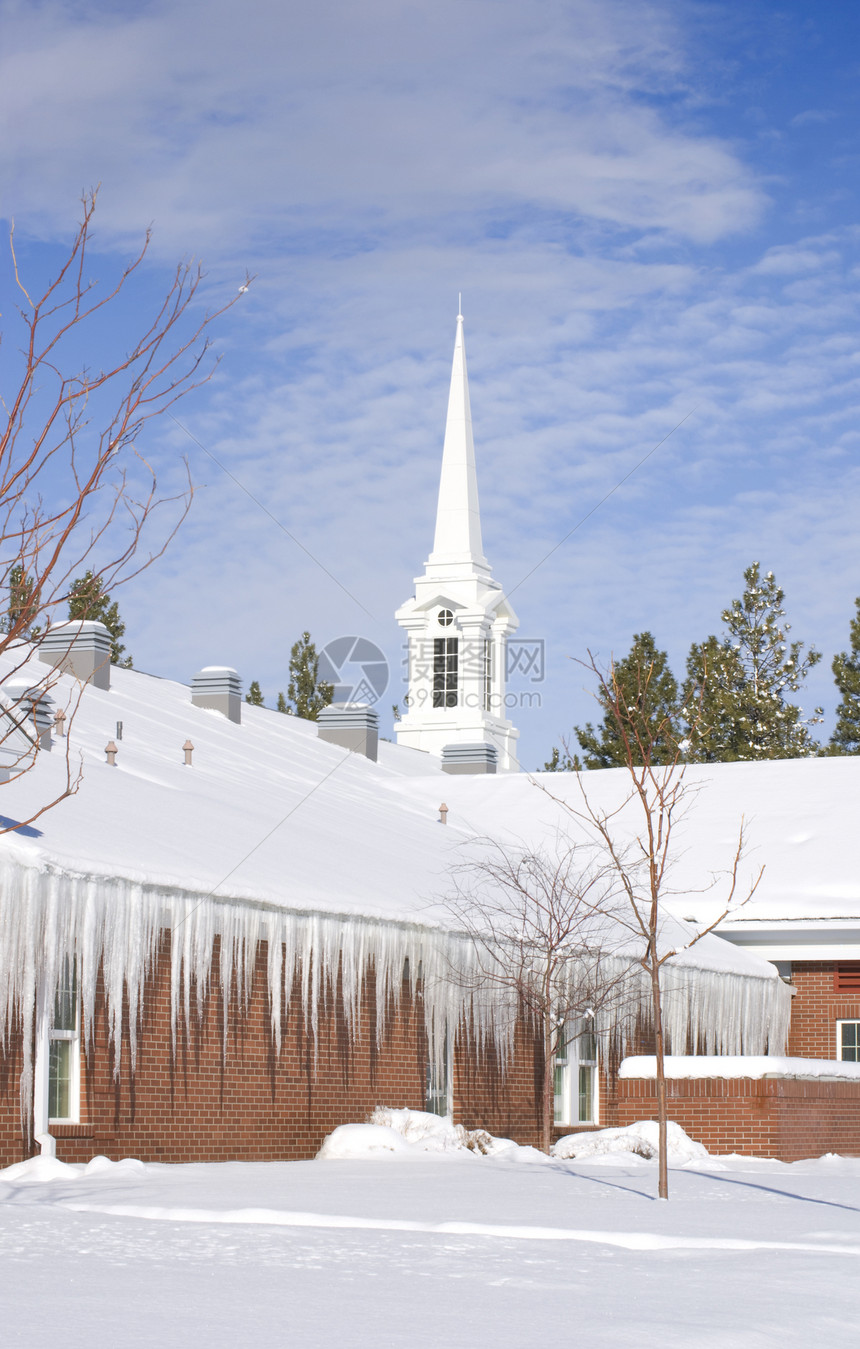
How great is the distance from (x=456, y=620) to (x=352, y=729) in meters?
22.8

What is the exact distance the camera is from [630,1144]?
63.8 feet

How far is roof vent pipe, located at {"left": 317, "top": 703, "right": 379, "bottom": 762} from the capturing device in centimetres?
3512

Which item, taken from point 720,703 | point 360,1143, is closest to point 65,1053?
point 360,1143

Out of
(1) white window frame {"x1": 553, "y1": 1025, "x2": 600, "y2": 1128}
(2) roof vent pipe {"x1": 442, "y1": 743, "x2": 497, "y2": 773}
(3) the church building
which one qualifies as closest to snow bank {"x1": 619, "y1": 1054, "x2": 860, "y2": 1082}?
(3) the church building

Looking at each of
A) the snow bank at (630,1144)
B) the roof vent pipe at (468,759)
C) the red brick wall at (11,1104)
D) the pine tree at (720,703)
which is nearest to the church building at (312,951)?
the red brick wall at (11,1104)

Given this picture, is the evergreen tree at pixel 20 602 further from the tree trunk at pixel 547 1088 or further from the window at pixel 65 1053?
the tree trunk at pixel 547 1088

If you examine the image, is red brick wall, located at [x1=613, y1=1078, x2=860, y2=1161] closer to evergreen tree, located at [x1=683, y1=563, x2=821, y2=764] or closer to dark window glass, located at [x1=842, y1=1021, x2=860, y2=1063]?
dark window glass, located at [x1=842, y1=1021, x2=860, y2=1063]

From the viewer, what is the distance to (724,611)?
5997 centimetres

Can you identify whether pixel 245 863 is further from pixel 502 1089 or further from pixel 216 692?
pixel 216 692

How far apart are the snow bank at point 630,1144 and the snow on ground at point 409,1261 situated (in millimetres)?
3595

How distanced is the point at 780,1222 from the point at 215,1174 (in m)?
4.95

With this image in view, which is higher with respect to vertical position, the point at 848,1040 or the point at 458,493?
the point at 458,493

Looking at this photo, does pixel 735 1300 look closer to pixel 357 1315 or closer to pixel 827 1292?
pixel 827 1292

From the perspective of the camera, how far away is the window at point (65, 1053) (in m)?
15.0
